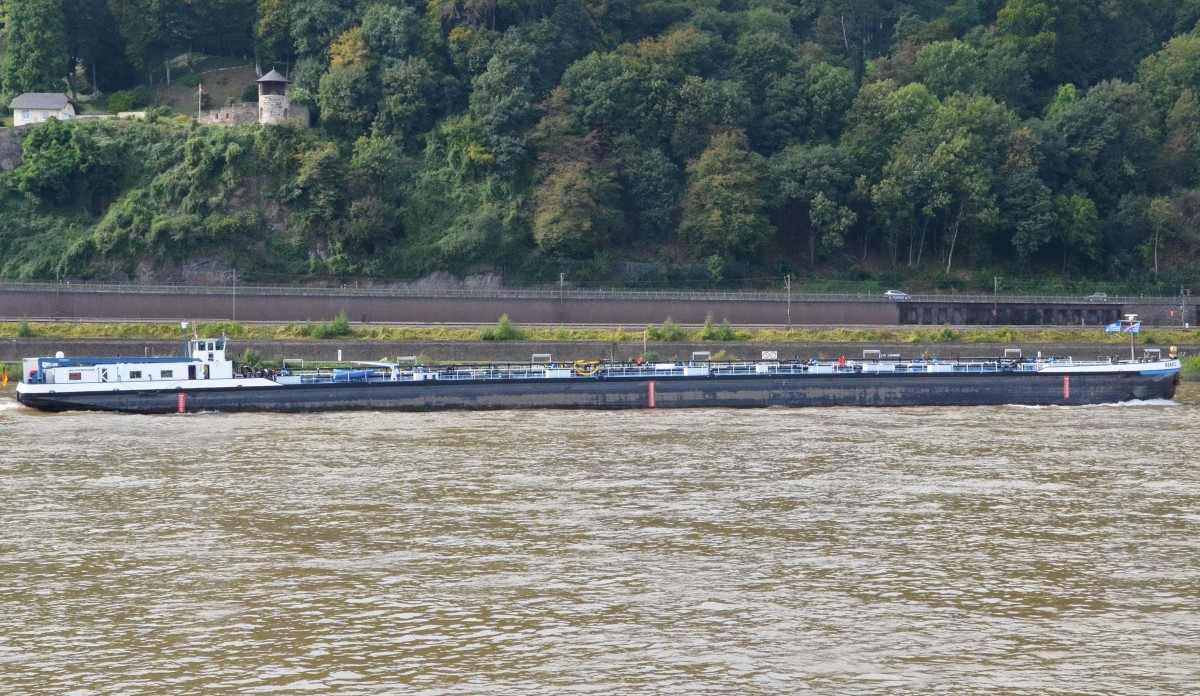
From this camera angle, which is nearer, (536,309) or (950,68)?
(536,309)

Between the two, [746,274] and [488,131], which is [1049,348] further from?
[488,131]

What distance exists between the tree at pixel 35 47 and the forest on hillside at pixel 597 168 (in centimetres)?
16

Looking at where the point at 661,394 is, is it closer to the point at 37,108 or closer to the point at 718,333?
the point at 718,333

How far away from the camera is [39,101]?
88.2 meters

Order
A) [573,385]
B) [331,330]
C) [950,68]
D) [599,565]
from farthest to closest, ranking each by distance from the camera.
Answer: [950,68] → [331,330] → [573,385] → [599,565]

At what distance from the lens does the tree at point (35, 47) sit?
89812mm

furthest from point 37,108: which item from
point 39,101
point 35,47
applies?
point 35,47

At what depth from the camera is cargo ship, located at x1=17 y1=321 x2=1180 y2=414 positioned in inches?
2048

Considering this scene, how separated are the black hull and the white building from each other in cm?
4302

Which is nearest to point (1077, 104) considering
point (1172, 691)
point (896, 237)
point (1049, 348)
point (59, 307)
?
point (896, 237)

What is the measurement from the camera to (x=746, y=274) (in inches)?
3184

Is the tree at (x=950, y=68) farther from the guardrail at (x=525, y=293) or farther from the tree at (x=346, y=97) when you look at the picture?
the tree at (x=346, y=97)

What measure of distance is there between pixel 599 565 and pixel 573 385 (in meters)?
27.6

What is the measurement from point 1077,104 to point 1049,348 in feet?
81.8
